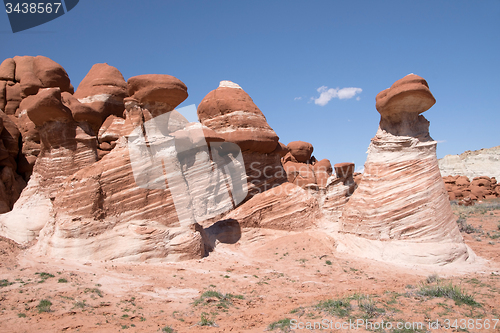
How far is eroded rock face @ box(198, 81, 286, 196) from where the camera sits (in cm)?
1464

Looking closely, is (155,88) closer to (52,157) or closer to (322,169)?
(52,157)

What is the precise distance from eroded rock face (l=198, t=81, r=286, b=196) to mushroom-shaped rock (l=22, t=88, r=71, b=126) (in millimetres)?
6015

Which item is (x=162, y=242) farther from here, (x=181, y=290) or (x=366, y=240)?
(x=366, y=240)

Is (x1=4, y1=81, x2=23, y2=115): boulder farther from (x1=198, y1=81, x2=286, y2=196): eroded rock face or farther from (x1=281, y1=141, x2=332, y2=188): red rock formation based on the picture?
(x1=281, y1=141, x2=332, y2=188): red rock formation

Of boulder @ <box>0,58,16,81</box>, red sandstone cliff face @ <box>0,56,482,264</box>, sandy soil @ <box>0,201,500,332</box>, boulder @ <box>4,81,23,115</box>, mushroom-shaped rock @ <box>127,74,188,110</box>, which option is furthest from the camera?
boulder @ <box>0,58,16,81</box>

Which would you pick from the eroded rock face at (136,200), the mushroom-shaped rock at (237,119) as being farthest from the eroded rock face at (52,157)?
→ the mushroom-shaped rock at (237,119)

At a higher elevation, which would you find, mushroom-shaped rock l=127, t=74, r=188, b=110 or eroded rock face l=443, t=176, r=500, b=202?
mushroom-shaped rock l=127, t=74, r=188, b=110

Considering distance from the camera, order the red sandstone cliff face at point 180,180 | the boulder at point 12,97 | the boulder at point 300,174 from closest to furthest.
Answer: the red sandstone cliff face at point 180,180 < the boulder at point 12,97 < the boulder at point 300,174

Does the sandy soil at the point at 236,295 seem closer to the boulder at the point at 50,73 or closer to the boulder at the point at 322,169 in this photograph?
the boulder at the point at 50,73

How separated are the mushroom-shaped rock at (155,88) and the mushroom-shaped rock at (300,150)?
16583 millimetres

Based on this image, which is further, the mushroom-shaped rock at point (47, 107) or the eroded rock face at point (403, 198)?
the mushroom-shaped rock at point (47, 107)

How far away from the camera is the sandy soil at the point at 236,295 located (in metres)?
5.12

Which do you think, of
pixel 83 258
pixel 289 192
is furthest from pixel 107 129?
pixel 289 192

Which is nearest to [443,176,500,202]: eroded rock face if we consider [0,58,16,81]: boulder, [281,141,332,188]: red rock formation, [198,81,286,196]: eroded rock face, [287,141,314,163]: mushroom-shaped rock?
[281,141,332,188]: red rock formation
